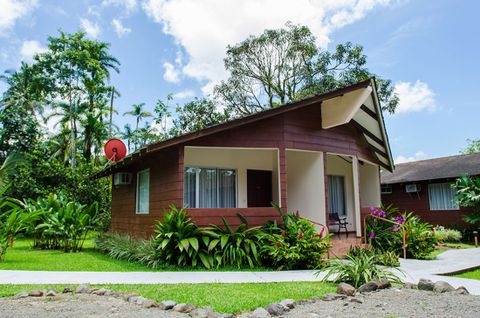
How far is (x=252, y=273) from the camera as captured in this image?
7.33 metres

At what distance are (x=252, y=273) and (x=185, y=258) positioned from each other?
1497mm

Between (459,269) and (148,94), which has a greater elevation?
(148,94)

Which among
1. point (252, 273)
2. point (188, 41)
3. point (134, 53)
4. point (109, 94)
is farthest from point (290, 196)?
point (109, 94)

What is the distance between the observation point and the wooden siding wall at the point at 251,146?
340 inches

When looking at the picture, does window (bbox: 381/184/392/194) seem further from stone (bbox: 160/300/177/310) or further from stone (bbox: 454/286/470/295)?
stone (bbox: 160/300/177/310)

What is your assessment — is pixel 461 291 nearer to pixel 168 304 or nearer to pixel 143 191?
pixel 168 304

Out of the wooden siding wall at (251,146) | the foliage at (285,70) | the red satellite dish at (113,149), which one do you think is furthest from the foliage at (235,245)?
the foliage at (285,70)

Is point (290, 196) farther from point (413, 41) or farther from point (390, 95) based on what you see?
point (390, 95)

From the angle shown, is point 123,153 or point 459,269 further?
point 123,153

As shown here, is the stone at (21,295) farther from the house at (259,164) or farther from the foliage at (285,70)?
the foliage at (285,70)

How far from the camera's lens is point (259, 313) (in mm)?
4352

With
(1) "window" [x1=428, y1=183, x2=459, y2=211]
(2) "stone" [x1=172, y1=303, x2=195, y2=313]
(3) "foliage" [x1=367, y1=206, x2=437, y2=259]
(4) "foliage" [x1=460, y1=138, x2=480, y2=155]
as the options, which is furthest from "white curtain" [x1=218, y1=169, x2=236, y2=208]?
(4) "foliage" [x1=460, y1=138, x2=480, y2=155]

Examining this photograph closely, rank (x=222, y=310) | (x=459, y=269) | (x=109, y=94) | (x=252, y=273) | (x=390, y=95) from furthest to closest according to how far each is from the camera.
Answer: (x=109, y=94), (x=390, y=95), (x=459, y=269), (x=252, y=273), (x=222, y=310)

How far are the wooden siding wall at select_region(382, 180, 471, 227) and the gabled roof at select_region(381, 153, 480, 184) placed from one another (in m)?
0.49
